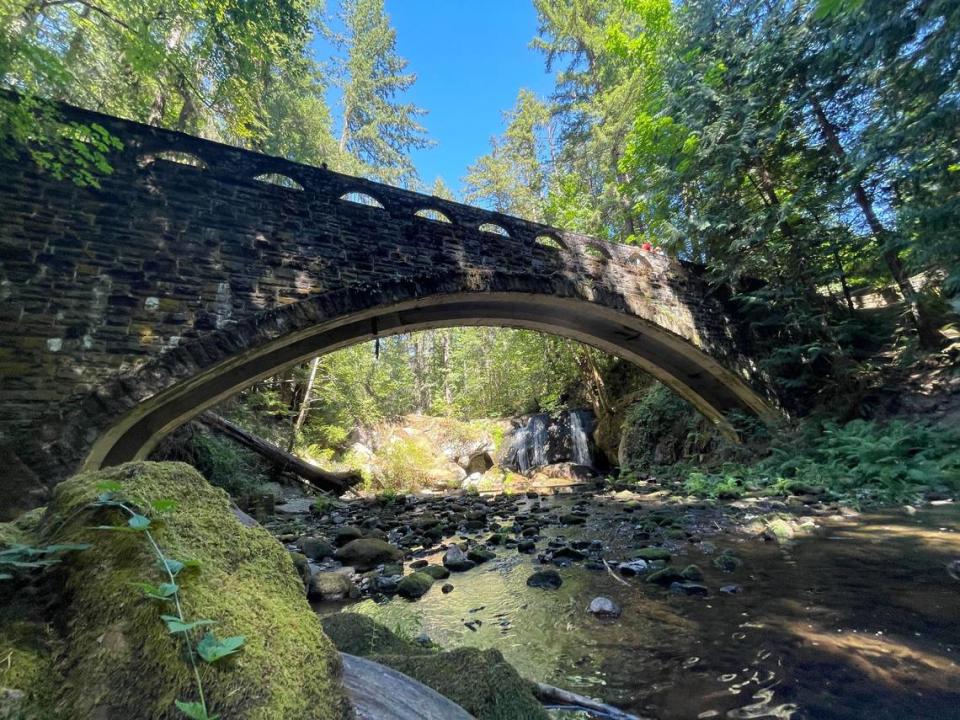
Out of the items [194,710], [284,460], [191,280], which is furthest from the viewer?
[284,460]

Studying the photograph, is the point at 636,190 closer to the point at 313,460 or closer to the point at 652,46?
the point at 652,46

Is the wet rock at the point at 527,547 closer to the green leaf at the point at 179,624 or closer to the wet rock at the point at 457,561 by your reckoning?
the wet rock at the point at 457,561

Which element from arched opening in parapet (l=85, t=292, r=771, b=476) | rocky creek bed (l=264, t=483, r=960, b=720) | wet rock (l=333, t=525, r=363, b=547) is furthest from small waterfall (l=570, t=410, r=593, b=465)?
wet rock (l=333, t=525, r=363, b=547)

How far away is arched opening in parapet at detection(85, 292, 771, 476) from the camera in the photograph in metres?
5.44

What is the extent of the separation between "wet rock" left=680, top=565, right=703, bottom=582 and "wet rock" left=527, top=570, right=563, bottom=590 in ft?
2.93

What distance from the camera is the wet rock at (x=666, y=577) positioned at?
3.17 meters

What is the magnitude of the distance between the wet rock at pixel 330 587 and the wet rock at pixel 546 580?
1.42 meters

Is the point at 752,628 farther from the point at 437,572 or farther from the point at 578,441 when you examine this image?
the point at 578,441

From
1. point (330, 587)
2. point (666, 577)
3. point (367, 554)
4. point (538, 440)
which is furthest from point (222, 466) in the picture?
point (538, 440)

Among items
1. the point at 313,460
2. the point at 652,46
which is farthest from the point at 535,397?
the point at 652,46

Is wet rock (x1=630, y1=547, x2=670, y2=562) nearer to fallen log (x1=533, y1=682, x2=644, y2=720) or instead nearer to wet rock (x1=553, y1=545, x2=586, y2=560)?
wet rock (x1=553, y1=545, x2=586, y2=560)

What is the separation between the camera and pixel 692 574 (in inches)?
127

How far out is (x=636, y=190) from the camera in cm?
1285

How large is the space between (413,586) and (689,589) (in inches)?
78.0
